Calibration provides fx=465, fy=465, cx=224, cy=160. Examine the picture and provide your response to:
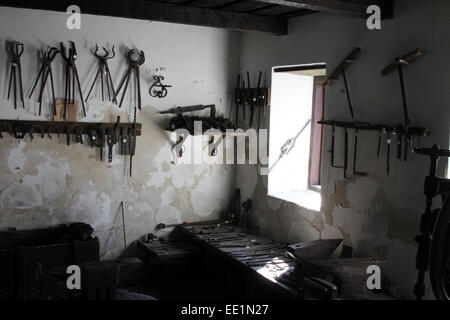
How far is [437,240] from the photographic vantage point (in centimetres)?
239

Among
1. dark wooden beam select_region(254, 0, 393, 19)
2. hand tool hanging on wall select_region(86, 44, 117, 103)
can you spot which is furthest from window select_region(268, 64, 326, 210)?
hand tool hanging on wall select_region(86, 44, 117, 103)

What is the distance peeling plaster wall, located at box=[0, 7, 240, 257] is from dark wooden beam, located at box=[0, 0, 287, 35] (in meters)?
0.43

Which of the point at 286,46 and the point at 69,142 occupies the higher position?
the point at 286,46

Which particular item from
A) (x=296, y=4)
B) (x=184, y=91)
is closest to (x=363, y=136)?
(x=296, y=4)

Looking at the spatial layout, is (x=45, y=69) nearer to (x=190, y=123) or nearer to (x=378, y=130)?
(x=190, y=123)

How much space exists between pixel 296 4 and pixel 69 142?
2.39 meters

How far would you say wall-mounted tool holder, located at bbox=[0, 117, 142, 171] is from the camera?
4047 millimetres

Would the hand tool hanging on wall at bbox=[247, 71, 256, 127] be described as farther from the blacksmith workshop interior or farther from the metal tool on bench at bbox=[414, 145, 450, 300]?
the metal tool on bench at bbox=[414, 145, 450, 300]

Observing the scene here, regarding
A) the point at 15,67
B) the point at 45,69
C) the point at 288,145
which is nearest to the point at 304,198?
the point at 288,145

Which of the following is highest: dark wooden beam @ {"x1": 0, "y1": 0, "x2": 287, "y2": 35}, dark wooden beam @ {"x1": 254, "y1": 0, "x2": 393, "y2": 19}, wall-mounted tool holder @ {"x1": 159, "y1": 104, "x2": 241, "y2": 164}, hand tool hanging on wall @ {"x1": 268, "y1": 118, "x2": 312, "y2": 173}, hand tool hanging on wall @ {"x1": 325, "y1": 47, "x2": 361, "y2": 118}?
dark wooden beam @ {"x1": 0, "y1": 0, "x2": 287, "y2": 35}

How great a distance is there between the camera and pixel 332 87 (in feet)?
12.5

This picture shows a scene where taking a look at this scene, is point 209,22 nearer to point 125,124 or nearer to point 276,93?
point 276,93

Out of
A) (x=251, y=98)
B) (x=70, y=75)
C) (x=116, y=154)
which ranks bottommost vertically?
(x=116, y=154)

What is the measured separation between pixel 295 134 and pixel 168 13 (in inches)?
68.0
